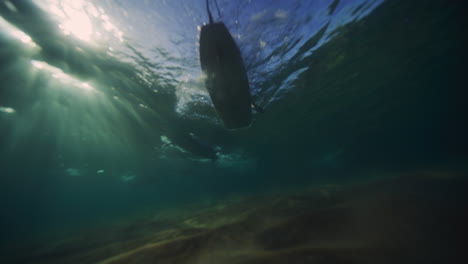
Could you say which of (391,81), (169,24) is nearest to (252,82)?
(169,24)

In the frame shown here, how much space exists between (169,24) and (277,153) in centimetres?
2843

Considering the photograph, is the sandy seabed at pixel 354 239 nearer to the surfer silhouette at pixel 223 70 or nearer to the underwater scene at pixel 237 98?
the underwater scene at pixel 237 98

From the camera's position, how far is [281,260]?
2.12 metres

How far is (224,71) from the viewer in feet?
17.5

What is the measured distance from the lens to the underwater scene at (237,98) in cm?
279

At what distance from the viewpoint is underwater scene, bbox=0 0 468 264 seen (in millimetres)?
2793

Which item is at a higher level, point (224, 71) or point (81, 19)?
point (81, 19)

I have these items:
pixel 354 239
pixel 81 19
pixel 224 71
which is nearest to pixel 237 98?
pixel 224 71

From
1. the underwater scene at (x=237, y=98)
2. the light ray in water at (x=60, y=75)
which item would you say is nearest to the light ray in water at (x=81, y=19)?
the underwater scene at (x=237, y=98)

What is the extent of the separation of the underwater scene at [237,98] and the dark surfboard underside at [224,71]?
40mm

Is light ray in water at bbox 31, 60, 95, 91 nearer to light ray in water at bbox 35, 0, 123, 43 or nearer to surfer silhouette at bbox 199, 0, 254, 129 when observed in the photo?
light ray in water at bbox 35, 0, 123, 43

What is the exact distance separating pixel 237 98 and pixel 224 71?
1251 mm

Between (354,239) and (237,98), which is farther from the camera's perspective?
(237,98)

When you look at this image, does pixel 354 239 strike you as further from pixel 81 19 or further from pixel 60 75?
pixel 60 75
